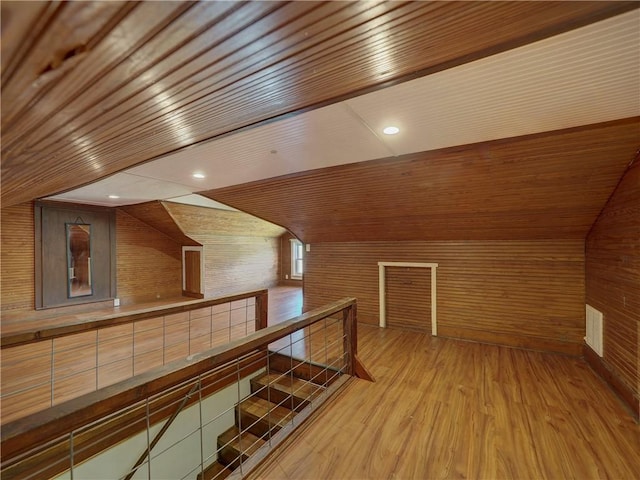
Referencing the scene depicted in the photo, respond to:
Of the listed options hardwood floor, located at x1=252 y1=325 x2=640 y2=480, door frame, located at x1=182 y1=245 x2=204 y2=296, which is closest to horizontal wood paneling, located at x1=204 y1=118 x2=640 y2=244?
hardwood floor, located at x1=252 y1=325 x2=640 y2=480

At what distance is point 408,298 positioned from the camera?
16.1 ft

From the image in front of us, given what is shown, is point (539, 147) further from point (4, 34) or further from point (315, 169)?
point (4, 34)

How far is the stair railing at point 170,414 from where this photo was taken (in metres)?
0.81

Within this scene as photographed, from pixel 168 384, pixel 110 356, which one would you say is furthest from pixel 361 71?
pixel 110 356

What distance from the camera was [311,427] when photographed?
2.07 m

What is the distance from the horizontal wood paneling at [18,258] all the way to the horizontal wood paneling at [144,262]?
4.84 feet

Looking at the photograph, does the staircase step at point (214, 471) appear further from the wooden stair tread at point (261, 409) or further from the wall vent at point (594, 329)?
the wall vent at point (594, 329)

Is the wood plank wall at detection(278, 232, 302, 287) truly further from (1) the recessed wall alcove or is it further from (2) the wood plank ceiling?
(2) the wood plank ceiling

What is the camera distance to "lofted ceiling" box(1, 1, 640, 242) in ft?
2.87

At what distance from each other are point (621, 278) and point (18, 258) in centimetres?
891

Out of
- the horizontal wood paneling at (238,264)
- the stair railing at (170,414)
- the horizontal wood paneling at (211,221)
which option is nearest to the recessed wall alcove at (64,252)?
the horizontal wood paneling at (211,221)

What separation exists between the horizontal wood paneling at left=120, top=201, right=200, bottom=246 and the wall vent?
6.98 meters

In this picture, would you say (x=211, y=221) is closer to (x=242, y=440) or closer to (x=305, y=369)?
(x=305, y=369)

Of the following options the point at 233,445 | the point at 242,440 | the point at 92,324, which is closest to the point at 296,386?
the point at 242,440
